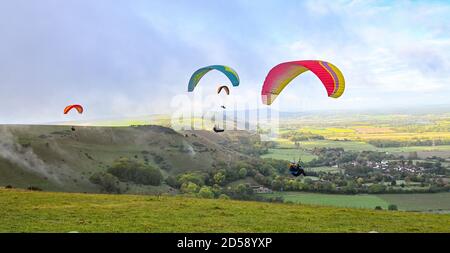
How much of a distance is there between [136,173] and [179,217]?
2980 inches

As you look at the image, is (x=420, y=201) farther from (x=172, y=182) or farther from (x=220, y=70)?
(x=220, y=70)

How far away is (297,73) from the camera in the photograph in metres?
31.0

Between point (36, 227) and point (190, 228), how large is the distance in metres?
8.55

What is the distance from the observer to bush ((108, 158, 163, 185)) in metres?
100

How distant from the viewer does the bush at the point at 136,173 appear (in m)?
100

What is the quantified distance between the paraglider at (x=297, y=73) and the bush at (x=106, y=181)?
71.5 m

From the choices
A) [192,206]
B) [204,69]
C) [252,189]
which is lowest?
[252,189]

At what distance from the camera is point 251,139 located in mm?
149750

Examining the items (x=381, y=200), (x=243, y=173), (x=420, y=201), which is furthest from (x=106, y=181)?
(x=420, y=201)

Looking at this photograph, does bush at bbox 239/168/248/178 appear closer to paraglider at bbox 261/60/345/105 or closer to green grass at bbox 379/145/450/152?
green grass at bbox 379/145/450/152

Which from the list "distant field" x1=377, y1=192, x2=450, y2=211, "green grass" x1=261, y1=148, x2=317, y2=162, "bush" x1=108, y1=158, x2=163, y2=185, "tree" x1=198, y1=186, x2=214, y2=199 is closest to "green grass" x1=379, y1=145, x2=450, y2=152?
"green grass" x1=261, y1=148, x2=317, y2=162
